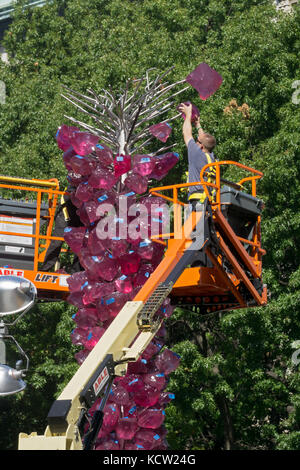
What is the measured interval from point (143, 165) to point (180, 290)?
2.52 meters

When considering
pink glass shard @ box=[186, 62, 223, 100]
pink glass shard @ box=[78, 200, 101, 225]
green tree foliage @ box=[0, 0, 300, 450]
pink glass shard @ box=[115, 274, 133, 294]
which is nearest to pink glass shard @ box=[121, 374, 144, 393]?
pink glass shard @ box=[115, 274, 133, 294]

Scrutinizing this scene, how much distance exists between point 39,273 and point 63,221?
3.22 feet

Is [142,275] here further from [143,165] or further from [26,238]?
[26,238]

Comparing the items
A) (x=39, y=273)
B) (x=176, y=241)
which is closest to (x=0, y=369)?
(x=176, y=241)

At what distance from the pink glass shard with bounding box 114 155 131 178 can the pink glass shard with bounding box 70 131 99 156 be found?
0.37 m

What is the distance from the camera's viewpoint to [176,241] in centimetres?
959

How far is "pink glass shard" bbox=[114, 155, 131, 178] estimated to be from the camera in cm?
978

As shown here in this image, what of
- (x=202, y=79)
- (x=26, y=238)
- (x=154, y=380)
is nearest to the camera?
(x=154, y=380)

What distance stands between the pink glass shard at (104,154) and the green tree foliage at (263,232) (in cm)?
951

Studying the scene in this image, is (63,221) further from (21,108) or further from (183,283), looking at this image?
(21,108)

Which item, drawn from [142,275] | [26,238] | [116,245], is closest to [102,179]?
[116,245]

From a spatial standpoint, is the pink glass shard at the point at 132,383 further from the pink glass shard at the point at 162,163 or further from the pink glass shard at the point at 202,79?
the pink glass shard at the point at 202,79

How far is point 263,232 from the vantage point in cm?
1925

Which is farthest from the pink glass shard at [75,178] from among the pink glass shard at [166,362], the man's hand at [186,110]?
the pink glass shard at [166,362]
